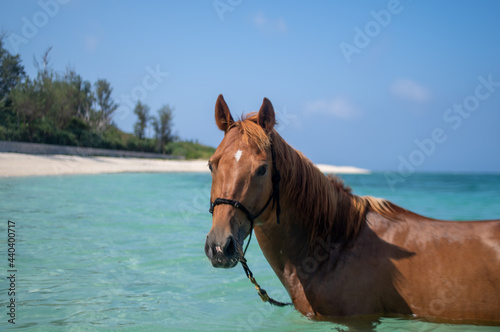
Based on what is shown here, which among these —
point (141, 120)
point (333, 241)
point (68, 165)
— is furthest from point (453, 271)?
point (141, 120)

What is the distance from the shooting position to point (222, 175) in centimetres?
208

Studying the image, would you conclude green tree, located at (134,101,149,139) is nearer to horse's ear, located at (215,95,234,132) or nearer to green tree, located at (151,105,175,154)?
green tree, located at (151,105,175,154)

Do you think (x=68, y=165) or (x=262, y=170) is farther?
(x=68, y=165)

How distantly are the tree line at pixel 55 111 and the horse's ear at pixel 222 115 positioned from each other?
27.6 metres

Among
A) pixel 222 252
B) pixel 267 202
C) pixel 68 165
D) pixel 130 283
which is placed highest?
pixel 267 202

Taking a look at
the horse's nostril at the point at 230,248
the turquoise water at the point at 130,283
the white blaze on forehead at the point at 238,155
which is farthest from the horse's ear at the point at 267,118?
the turquoise water at the point at 130,283

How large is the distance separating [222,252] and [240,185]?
1.34ft

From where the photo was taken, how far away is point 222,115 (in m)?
2.40

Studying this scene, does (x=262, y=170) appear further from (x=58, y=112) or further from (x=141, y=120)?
(x=141, y=120)

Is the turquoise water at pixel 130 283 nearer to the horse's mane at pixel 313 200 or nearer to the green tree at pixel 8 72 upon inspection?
the horse's mane at pixel 313 200

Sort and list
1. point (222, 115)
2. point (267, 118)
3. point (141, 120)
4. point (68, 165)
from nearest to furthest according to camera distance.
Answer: point (267, 118) < point (222, 115) < point (68, 165) < point (141, 120)

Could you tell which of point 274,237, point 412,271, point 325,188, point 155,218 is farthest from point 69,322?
point 155,218

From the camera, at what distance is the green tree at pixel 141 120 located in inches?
1863

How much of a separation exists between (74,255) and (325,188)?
4147 millimetres
